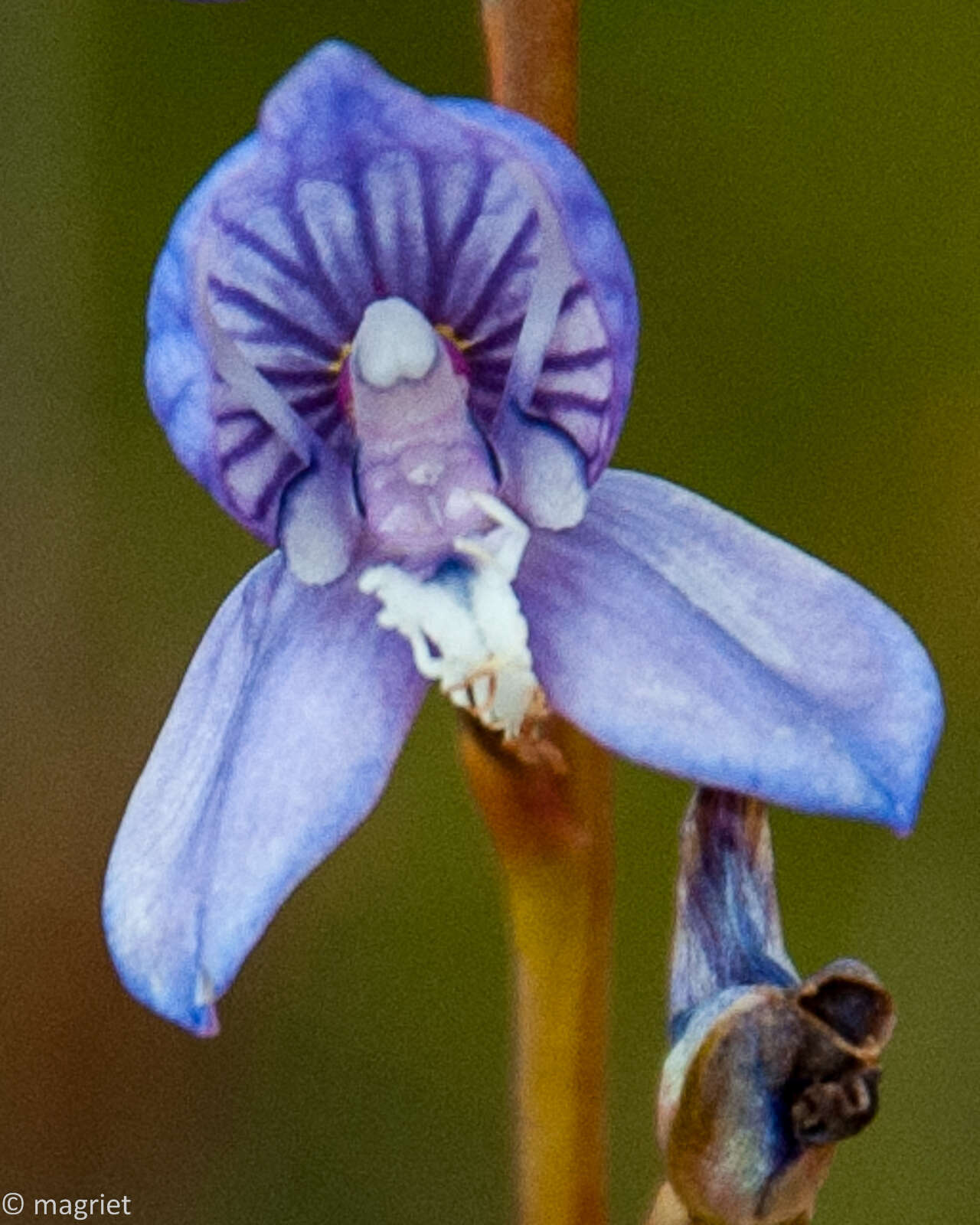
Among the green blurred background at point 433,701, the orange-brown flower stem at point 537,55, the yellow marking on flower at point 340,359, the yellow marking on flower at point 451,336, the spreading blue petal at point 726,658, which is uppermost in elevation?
the orange-brown flower stem at point 537,55

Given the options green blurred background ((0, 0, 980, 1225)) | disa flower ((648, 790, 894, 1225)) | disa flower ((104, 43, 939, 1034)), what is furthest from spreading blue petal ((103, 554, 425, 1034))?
green blurred background ((0, 0, 980, 1225))

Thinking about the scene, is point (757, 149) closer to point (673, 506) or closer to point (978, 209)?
Answer: point (978, 209)

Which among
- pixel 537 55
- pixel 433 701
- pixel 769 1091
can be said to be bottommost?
pixel 433 701

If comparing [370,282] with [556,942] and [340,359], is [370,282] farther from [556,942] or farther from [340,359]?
[556,942]

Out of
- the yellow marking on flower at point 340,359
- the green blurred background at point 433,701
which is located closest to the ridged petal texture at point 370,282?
the yellow marking on flower at point 340,359
